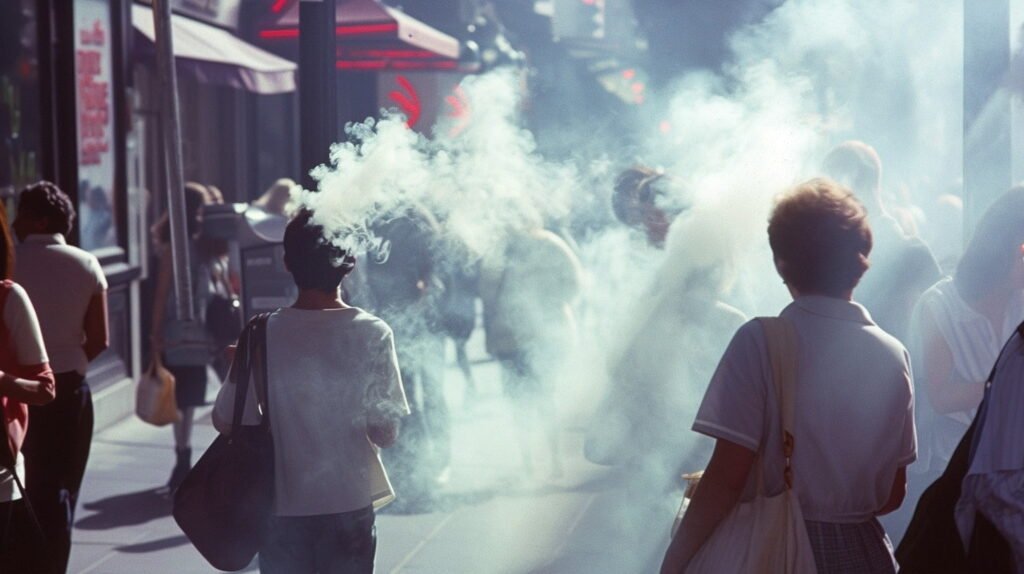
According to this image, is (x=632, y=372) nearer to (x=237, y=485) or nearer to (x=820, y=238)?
Result: (x=237, y=485)

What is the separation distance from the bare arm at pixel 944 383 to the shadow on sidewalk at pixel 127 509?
4620 mm

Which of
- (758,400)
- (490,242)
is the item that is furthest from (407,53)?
(758,400)

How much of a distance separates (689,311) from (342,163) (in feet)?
4.34

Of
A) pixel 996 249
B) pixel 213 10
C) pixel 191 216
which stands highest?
pixel 213 10

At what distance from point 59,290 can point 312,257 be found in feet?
7.02

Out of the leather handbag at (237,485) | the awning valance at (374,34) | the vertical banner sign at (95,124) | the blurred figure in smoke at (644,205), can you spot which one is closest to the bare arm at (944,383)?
the blurred figure in smoke at (644,205)

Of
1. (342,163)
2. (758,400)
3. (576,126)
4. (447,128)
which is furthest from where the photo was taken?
(576,126)

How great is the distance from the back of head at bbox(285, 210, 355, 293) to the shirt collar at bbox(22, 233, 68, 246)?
2.15m

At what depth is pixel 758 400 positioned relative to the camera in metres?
3.13

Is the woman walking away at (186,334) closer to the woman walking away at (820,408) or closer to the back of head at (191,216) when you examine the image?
the back of head at (191,216)

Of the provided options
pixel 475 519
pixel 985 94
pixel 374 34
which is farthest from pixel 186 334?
pixel 374 34

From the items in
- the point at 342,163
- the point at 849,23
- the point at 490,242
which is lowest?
the point at 490,242

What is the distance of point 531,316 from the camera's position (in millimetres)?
8484

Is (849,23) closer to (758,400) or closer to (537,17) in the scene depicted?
(758,400)
